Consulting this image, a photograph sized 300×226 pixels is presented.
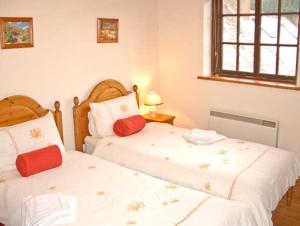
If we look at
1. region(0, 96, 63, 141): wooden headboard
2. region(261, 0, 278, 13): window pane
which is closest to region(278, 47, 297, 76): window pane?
region(261, 0, 278, 13): window pane

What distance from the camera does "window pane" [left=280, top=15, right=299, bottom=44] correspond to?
3.58 m

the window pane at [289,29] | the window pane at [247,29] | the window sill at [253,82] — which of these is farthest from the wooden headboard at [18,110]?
the window pane at [289,29]

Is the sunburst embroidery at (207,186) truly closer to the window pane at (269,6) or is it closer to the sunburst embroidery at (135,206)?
the sunburst embroidery at (135,206)

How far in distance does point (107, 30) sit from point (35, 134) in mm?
1372

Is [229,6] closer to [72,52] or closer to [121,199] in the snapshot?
[72,52]

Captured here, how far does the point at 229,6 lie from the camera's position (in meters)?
4.00

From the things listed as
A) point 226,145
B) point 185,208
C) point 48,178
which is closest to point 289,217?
point 226,145

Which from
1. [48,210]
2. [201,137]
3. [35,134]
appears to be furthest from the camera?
[201,137]

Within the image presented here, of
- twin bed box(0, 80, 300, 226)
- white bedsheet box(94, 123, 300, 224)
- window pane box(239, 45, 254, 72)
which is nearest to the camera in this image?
twin bed box(0, 80, 300, 226)

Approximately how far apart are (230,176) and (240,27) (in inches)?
75.3

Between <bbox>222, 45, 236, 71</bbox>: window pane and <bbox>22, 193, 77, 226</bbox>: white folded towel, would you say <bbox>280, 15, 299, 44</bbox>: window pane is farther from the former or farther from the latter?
<bbox>22, 193, 77, 226</bbox>: white folded towel

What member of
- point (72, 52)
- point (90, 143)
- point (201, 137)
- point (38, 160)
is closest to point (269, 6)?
point (201, 137)

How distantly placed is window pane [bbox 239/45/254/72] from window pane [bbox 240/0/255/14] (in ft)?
1.18

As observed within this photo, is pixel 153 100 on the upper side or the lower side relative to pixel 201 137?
upper
